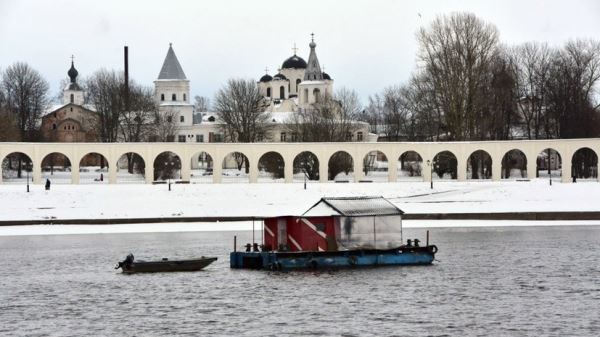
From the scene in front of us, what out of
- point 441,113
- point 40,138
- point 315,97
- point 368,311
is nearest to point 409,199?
point 441,113

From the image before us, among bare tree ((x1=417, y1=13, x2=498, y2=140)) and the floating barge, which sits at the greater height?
bare tree ((x1=417, y1=13, x2=498, y2=140))

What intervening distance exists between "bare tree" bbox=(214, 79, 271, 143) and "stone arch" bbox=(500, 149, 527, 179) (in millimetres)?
29014

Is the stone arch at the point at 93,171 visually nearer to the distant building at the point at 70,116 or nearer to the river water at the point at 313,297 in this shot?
the distant building at the point at 70,116

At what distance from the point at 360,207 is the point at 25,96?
281ft

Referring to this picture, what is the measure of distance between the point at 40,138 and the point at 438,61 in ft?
155

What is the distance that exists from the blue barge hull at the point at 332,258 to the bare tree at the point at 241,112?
8166cm

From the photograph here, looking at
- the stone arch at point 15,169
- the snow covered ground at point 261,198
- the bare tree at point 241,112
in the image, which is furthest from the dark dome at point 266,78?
the snow covered ground at point 261,198

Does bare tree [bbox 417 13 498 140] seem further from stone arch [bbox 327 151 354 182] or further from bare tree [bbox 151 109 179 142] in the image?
bare tree [bbox 151 109 179 142]

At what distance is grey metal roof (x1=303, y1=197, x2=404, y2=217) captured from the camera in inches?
1901

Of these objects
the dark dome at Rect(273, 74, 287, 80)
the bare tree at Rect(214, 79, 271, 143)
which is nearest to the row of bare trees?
the bare tree at Rect(214, 79, 271, 143)

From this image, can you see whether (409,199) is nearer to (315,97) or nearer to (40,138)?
(40,138)

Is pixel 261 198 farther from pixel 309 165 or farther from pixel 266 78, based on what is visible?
pixel 266 78

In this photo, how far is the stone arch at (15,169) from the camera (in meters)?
103

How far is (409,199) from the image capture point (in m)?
82.2
